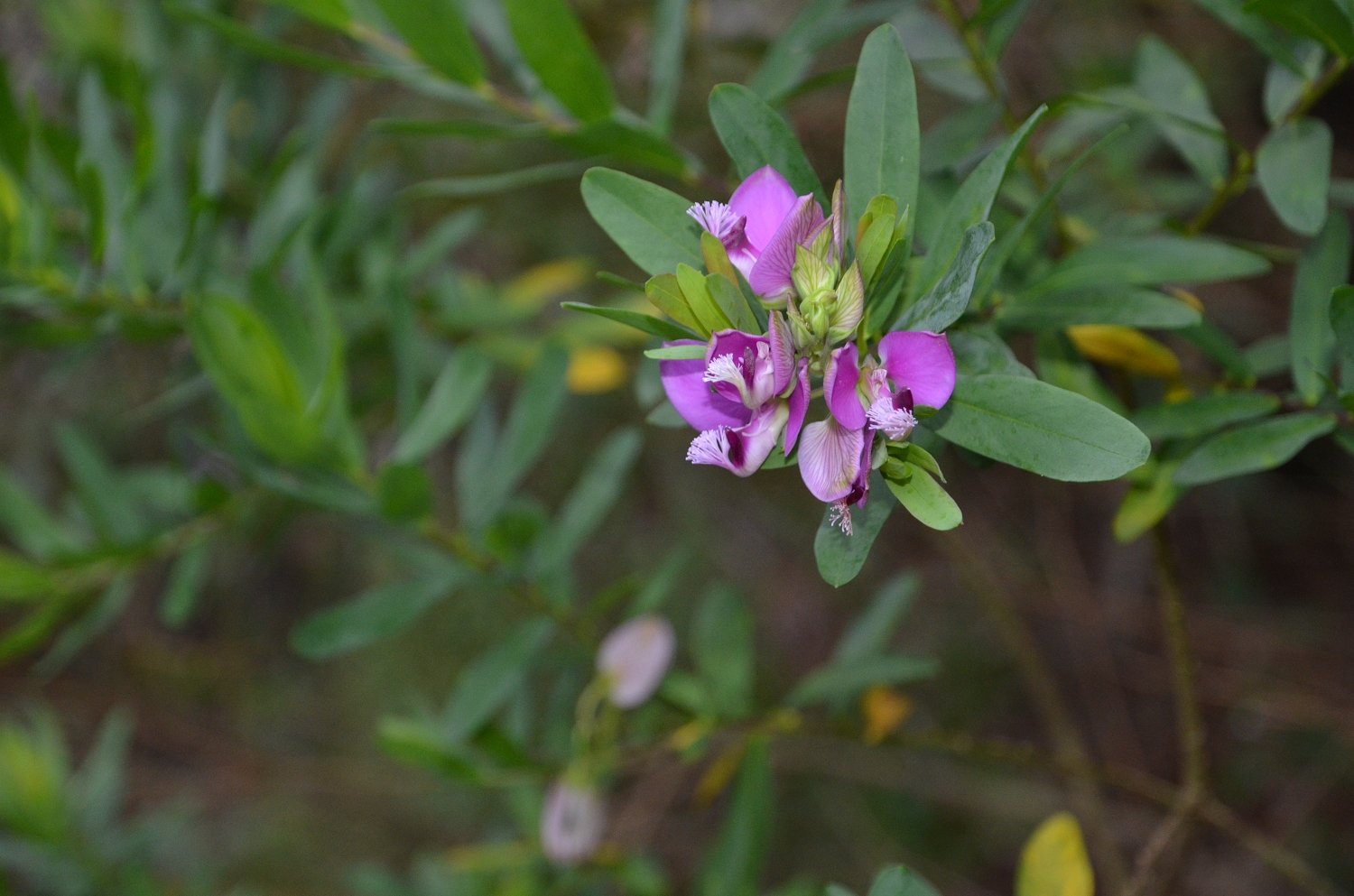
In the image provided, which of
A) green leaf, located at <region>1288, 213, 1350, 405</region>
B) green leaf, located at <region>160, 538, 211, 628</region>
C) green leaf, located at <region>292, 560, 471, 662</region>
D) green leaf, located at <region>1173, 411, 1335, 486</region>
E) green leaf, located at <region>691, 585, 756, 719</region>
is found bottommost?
green leaf, located at <region>691, 585, 756, 719</region>

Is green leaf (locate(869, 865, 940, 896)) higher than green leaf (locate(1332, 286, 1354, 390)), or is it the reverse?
green leaf (locate(1332, 286, 1354, 390))

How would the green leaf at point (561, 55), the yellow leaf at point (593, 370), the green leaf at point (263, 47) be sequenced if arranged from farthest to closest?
1. the yellow leaf at point (593, 370)
2. the green leaf at point (263, 47)
3. the green leaf at point (561, 55)

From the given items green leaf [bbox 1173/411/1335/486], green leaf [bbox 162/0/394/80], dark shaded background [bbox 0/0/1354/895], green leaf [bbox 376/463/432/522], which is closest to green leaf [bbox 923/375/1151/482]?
green leaf [bbox 1173/411/1335/486]

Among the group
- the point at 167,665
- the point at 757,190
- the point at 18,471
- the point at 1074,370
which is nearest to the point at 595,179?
the point at 757,190

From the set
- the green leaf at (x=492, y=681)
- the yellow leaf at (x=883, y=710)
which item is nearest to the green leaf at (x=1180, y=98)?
the yellow leaf at (x=883, y=710)

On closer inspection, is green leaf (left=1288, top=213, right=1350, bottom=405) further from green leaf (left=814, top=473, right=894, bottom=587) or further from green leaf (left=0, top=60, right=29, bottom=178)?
green leaf (left=0, top=60, right=29, bottom=178)

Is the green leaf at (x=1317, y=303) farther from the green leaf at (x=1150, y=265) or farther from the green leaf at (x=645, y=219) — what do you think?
the green leaf at (x=645, y=219)
